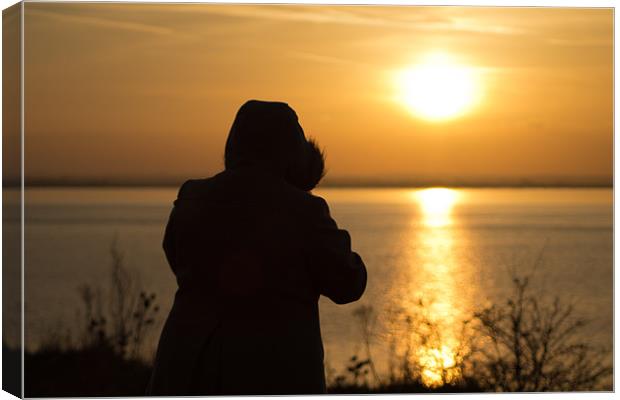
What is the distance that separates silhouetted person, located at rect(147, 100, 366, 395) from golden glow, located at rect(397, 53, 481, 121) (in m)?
2.77

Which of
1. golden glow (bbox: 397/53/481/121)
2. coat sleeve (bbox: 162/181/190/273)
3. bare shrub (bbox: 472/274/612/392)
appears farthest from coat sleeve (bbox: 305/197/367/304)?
golden glow (bbox: 397/53/481/121)

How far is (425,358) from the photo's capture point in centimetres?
575

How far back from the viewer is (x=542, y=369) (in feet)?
18.1

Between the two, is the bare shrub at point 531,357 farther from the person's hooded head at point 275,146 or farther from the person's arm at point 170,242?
the person's arm at point 170,242

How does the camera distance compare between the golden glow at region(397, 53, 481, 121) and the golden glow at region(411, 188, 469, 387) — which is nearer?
the golden glow at region(411, 188, 469, 387)

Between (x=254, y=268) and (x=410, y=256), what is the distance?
10.2 meters

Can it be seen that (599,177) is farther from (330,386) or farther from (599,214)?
(330,386)

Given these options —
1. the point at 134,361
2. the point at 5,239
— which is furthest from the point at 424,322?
the point at 5,239

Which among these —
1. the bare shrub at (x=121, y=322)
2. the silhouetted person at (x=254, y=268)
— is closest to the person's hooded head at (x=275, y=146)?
the silhouetted person at (x=254, y=268)

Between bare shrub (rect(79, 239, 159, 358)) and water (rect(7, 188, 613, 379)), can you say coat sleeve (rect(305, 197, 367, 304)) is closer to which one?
water (rect(7, 188, 613, 379))

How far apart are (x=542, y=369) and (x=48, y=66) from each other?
324 centimetres

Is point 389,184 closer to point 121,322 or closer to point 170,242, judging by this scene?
point 121,322

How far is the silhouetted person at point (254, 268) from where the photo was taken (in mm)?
3168

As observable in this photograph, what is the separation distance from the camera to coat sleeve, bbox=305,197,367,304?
3102mm
